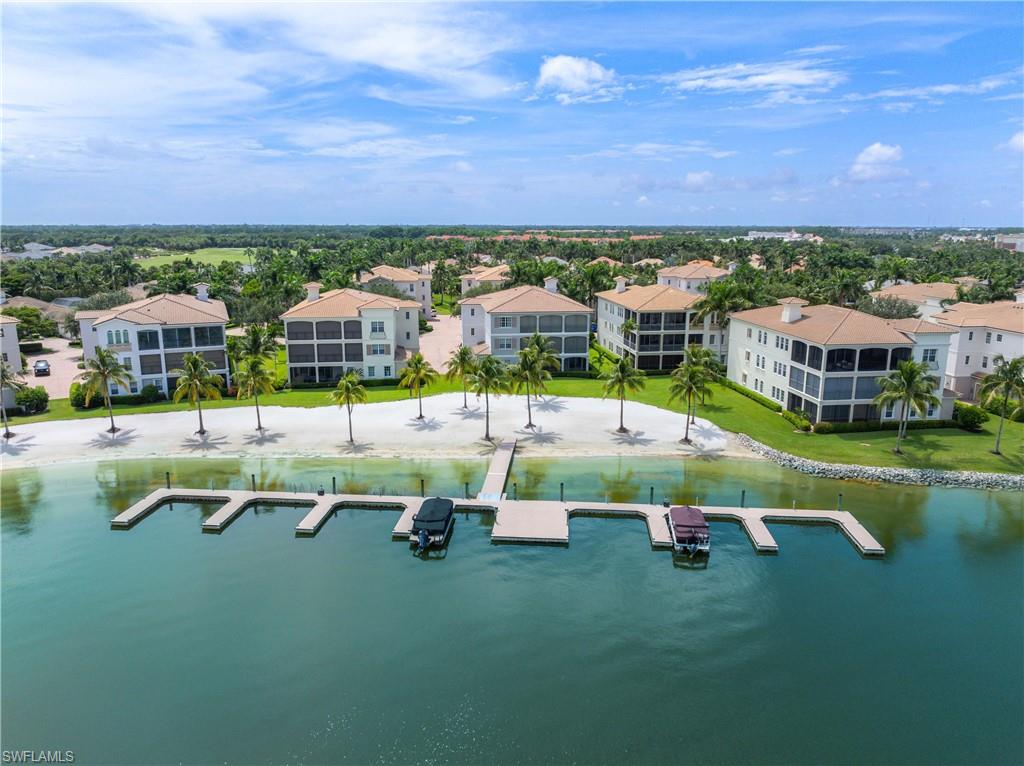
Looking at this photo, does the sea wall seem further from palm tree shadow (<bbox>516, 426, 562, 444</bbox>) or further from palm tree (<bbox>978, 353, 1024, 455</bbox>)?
palm tree shadow (<bbox>516, 426, 562, 444</bbox>)

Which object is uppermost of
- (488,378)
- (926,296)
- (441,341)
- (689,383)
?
(926,296)

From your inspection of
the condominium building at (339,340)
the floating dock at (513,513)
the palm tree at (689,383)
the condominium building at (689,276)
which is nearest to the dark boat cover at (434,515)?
the floating dock at (513,513)

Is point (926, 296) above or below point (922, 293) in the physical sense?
below

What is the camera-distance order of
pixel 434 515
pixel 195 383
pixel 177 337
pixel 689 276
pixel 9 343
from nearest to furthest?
pixel 434 515 < pixel 195 383 < pixel 177 337 < pixel 9 343 < pixel 689 276

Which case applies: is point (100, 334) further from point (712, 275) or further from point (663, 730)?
point (712, 275)

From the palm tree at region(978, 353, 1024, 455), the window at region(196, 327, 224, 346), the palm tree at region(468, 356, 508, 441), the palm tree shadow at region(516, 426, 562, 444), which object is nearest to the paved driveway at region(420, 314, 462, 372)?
the palm tree at region(468, 356, 508, 441)

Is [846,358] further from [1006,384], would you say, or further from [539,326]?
[539,326]

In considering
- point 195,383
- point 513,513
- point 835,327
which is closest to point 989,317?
point 835,327
